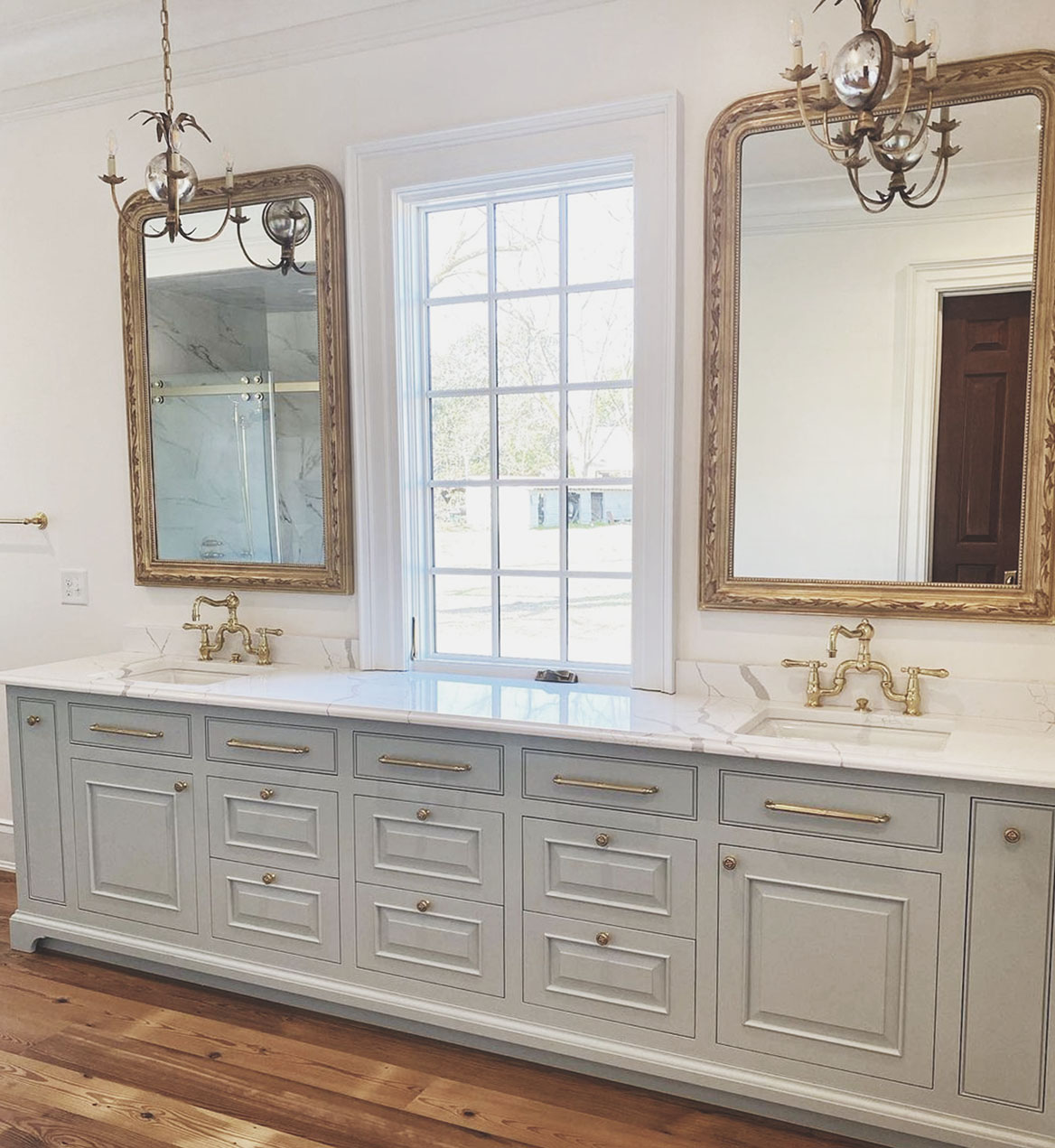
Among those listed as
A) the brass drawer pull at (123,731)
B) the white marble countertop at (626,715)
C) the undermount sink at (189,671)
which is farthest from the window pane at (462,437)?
the brass drawer pull at (123,731)

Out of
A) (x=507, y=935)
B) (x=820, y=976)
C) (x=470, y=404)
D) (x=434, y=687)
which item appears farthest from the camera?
(x=470, y=404)

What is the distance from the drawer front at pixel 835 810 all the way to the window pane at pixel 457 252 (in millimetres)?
1654

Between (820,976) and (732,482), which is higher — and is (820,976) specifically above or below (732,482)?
below

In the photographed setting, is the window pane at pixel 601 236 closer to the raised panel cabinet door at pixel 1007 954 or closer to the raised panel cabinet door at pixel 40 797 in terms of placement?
the raised panel cabinet door at pixel 1007 954

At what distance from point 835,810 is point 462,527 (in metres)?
1.43

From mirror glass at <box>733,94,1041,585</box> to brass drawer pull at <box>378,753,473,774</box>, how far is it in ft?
2.93

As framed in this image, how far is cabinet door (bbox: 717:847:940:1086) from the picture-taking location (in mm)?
2062

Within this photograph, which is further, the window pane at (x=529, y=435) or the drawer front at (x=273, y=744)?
A: the window pane at (x=529, y=435)

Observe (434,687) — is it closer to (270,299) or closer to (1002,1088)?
(270,299)

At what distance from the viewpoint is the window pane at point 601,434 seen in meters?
2.83

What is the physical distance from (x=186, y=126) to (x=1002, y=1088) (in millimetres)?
3487

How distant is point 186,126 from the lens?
3.26 m

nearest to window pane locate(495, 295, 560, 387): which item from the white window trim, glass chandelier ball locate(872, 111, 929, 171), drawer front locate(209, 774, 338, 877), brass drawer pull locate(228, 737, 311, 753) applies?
the white window trim

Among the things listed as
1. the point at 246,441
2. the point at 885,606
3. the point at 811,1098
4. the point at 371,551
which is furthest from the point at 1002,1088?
the point at 246,441
